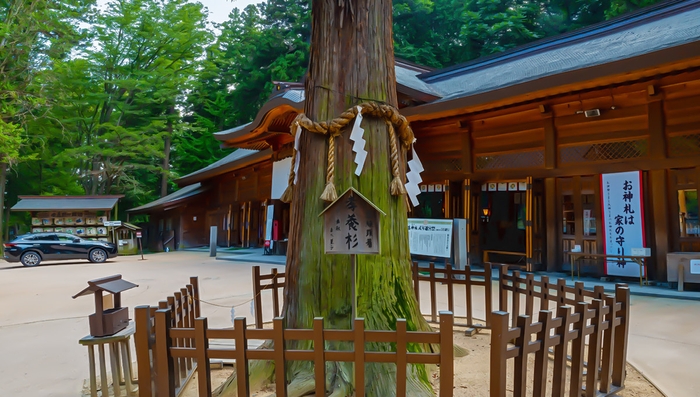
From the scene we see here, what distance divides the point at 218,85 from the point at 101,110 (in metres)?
7.15

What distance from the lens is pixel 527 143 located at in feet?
32.2

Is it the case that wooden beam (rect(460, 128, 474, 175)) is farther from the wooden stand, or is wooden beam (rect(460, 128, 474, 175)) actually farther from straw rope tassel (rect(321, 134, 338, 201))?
the wooden stand

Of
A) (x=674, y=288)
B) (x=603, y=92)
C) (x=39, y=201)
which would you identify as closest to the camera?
(x=674, y=288)

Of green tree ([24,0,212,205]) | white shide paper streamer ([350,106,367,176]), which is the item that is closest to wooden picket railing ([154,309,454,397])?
white shide paper streamer ([350,106,367,176])

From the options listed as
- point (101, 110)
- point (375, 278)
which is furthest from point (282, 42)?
point (375, 278)

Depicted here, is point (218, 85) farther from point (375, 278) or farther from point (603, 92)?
point (375, 278)

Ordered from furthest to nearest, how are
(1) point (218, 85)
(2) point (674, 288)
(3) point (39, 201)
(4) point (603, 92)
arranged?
(1) point (218, 85)
(3) point (39, 201)
(4) point (603, 92)
(2) point (674, 288)

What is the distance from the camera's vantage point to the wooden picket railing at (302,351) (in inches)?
89.4

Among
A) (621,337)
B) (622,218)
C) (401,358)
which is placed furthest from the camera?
(622,218)

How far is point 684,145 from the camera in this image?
779 cm

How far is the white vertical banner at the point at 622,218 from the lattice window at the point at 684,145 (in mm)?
664

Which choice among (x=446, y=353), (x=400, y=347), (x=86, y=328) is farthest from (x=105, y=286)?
(x=86, y=328)

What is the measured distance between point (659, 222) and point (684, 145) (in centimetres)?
144

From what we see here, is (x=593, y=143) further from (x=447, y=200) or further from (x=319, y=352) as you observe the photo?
(x=319, y=352)
